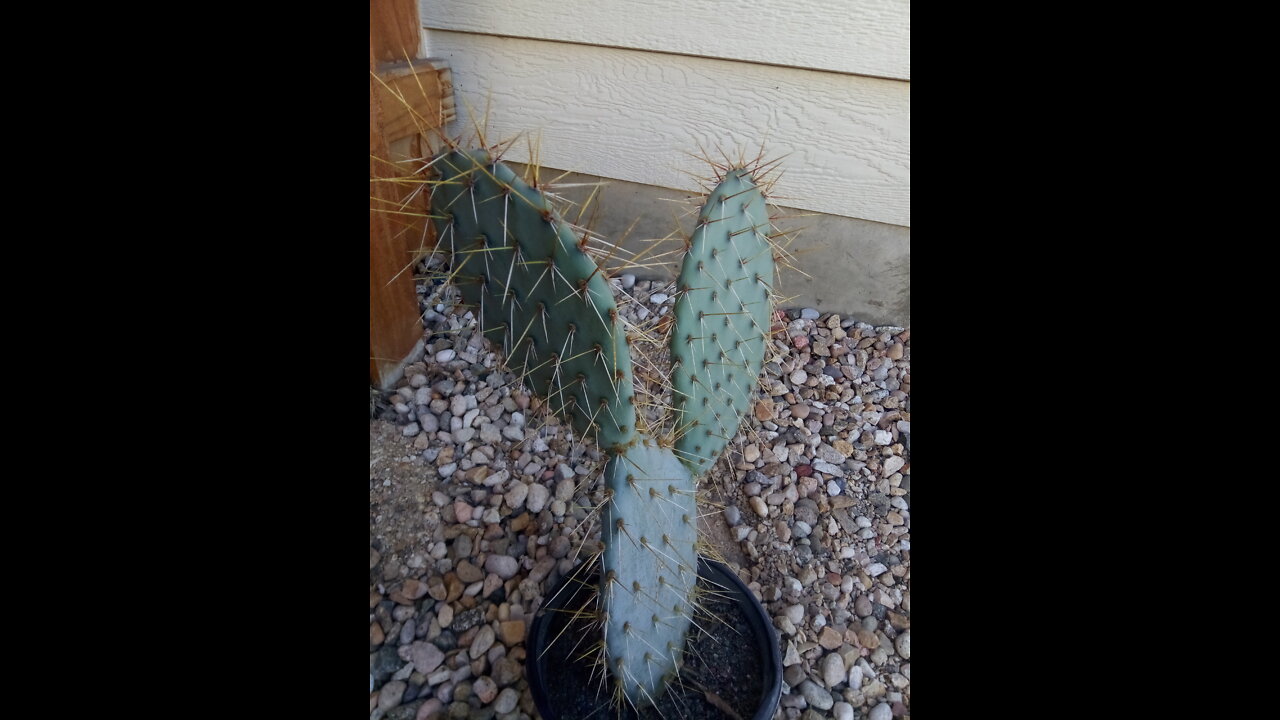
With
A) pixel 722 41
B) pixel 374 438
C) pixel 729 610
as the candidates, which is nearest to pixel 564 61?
pixel 722 41

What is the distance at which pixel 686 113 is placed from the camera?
1.82 metres

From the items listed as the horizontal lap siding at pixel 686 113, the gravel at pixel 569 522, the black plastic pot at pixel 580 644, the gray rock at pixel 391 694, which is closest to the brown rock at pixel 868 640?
the gravel at pixel 569 522

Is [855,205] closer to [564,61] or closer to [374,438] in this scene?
[564,61]

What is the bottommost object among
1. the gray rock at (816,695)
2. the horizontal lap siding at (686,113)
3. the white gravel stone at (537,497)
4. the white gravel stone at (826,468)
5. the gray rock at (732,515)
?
the gray rock at (816,695)

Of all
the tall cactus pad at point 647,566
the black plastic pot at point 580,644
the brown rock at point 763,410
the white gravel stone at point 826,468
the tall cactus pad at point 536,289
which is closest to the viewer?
the tall cactus pad at point 536,289

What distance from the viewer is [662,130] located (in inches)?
73.0

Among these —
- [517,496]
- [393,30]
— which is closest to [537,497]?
[517,496]

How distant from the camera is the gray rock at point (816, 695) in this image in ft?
4.00

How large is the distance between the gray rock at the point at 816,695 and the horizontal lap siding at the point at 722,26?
4.32 ft

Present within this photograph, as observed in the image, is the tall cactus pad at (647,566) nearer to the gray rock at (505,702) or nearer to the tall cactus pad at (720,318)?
the tall cactus pad at (720,318)

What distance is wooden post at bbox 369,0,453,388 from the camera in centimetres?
155

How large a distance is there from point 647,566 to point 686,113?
122 centimetres

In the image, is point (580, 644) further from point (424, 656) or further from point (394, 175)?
point (394, 175)

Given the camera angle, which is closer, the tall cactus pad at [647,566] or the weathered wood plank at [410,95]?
the tall cactus pad at [647,566]
